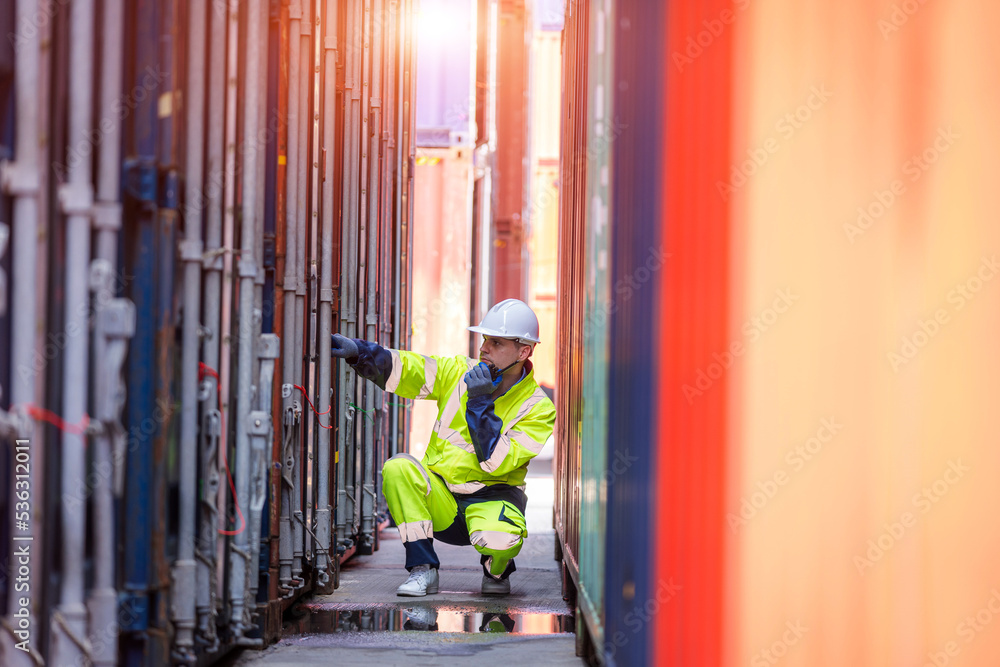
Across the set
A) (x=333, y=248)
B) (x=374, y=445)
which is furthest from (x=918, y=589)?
(x=374, y=445)

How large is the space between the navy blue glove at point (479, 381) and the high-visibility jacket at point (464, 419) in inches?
3.4

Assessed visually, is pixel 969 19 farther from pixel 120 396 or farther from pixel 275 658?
pixel 275 658

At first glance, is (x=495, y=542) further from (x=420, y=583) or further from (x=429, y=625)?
(x=429, y=625)

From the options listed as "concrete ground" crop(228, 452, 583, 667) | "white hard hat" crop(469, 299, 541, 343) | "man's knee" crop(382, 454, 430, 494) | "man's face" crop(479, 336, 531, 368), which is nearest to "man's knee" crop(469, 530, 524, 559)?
"concrete ground" crop(228, 452, 583, 667)

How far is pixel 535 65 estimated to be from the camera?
1630cm

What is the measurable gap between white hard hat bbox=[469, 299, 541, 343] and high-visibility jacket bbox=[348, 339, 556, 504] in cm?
21

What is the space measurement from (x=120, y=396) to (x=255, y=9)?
1.85 m

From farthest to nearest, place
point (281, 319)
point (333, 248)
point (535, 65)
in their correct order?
1. point (535, 65)
2. point (333, 248)
3. point (281, 319)

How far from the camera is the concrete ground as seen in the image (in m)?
4.45

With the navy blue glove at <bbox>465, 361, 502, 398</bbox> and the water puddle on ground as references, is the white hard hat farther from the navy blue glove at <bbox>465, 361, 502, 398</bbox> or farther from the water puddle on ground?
the water puddle on ground

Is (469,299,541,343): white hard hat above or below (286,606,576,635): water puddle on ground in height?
above

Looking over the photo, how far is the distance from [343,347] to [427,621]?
1584 millimetres

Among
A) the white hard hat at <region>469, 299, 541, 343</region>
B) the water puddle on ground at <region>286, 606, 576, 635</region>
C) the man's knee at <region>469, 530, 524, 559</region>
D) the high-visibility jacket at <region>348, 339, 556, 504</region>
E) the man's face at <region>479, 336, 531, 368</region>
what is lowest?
the water puddle on ground at <region>286, 606, 576, 635</region>

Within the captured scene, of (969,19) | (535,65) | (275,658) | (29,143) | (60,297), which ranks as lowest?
(275,658)
